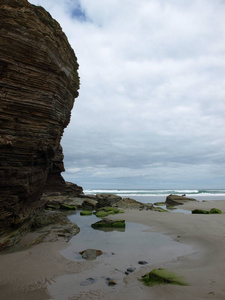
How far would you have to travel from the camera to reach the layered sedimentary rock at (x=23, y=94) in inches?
403

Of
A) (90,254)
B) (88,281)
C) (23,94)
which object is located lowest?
(88,281)

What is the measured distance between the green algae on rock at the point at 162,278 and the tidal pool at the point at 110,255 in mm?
804

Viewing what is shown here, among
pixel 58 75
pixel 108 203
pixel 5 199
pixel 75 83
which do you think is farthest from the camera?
pixel 108 203

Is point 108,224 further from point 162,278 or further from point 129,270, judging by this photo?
point 162,278

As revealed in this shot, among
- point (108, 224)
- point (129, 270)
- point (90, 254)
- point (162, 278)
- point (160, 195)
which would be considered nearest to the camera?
point (162, 278)

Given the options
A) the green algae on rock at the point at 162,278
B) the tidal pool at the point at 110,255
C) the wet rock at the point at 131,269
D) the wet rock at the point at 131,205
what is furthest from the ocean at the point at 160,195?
the green algae on rock at the point at 162,278

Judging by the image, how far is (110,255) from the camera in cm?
923

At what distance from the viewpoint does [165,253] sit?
932cm

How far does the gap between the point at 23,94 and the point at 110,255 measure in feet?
28.6

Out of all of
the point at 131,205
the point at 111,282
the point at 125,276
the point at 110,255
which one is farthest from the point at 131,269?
the point at 131,205

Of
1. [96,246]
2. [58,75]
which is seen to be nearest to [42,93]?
[58,75]

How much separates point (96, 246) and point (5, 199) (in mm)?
5029

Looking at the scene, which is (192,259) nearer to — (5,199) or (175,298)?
(175,298)

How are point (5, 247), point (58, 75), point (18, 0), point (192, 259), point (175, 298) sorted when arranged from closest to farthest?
point (175, 298)
point (192, 259)
point (5, 247)
point (18, 0)
point (58, 75)
